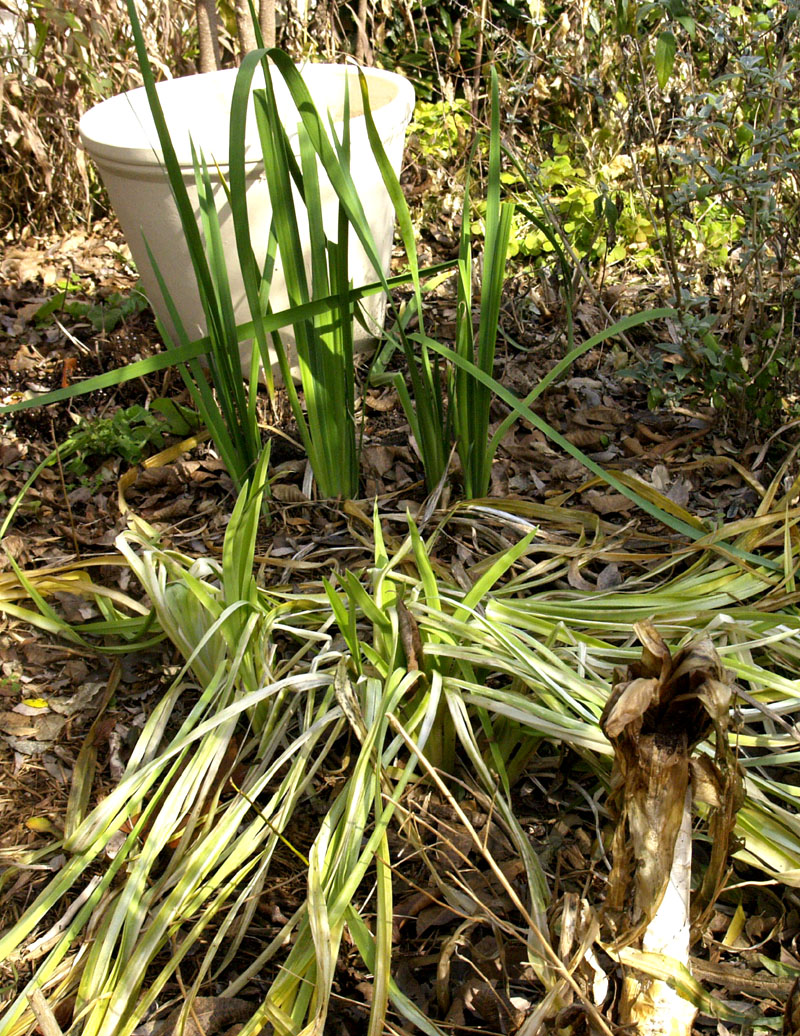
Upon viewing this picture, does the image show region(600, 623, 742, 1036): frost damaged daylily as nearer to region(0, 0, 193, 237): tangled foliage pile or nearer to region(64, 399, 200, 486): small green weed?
region(64, 399, 200, 486): small green weed

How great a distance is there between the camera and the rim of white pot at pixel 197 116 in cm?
182

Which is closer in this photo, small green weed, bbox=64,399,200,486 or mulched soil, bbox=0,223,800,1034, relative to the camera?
mulched soil, bbox=0,223,800,1034

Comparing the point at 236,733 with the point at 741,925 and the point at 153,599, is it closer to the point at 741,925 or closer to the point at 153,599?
the point at 153,599

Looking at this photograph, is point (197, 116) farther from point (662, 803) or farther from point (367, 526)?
point (662, 803)

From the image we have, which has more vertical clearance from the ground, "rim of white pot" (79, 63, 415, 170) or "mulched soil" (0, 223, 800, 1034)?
"rim of white pot" (79, 63, 415, 170)

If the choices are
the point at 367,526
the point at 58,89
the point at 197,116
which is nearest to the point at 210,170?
the point at 197,116

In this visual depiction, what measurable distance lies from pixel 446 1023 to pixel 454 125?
2810 mm

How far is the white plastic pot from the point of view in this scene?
1.84 meters

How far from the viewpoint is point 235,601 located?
4.44ft

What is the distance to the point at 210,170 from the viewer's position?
6.18ft

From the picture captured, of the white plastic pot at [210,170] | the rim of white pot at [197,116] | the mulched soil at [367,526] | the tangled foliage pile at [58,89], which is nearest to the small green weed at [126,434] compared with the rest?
the mulched soil at [367,526]

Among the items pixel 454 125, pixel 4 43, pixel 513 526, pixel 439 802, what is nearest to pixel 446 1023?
pixel 439 802

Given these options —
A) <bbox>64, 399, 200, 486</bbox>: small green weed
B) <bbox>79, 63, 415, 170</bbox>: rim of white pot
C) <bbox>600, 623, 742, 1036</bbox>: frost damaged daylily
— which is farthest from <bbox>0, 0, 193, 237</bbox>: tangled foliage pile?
<bbox>600, 623, 742, 1036</bbox>: frost damaged daylily

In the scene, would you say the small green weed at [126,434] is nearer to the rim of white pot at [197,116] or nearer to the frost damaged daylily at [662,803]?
the rim of white pot at [197,116]
